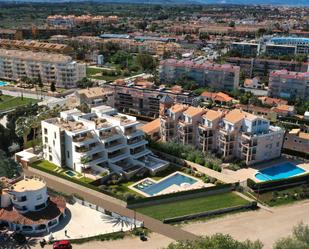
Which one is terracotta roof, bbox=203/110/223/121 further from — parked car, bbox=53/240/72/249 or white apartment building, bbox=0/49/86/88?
white apartment building, bbox=0/49/86/88

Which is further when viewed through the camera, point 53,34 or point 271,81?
point 53,34

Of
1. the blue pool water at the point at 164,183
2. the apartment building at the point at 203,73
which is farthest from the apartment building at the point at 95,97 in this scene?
the apartment building at the point at 203,73

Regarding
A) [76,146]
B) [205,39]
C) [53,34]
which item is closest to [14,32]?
[53,34]

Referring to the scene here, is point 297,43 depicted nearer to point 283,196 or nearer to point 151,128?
point 151,128

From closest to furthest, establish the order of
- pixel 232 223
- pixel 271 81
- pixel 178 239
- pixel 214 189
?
pixel 178 239
pixel 232 223
pixel 214 189
pixel 271 81

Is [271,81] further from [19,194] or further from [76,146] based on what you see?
[19,194]

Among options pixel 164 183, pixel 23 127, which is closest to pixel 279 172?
pixel 164 183

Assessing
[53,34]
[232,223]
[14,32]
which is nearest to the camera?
[232,223]
